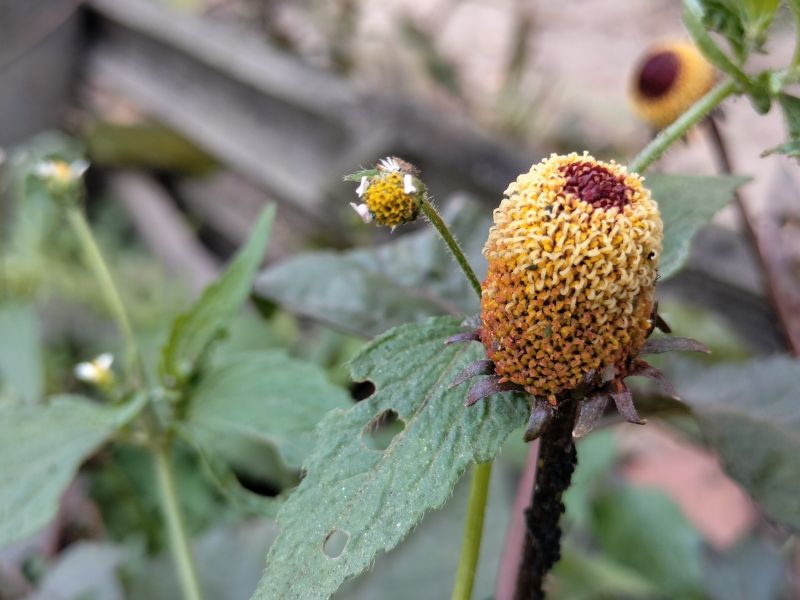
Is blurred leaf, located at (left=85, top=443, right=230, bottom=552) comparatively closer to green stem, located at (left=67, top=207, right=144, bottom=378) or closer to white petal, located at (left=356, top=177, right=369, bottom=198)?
green stem, located at (left=67, top=207, right=144, bottom=378)

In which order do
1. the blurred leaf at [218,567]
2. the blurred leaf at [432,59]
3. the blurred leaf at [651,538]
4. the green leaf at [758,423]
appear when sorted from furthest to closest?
the blurred leaf at [432,59] → the blurred leaf at [651,538] → the blurred leaf at [218,567] → the green leaf at [758,423]

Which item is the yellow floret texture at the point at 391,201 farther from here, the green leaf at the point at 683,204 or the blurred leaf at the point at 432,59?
the blurred leaf at the point at 432,59

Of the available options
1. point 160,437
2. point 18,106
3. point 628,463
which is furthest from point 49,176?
point 18,106

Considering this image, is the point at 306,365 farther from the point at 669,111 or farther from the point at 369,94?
the point at 369,94

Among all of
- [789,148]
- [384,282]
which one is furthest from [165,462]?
[789,148]

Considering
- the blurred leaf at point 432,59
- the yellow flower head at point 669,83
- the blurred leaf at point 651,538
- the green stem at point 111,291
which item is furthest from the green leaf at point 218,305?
the blurred leaf at point 432,59

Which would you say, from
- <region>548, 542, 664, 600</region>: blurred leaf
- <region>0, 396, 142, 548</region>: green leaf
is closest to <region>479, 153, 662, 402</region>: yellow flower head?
<region>0, 396, 142, 548</region>: green leaf
